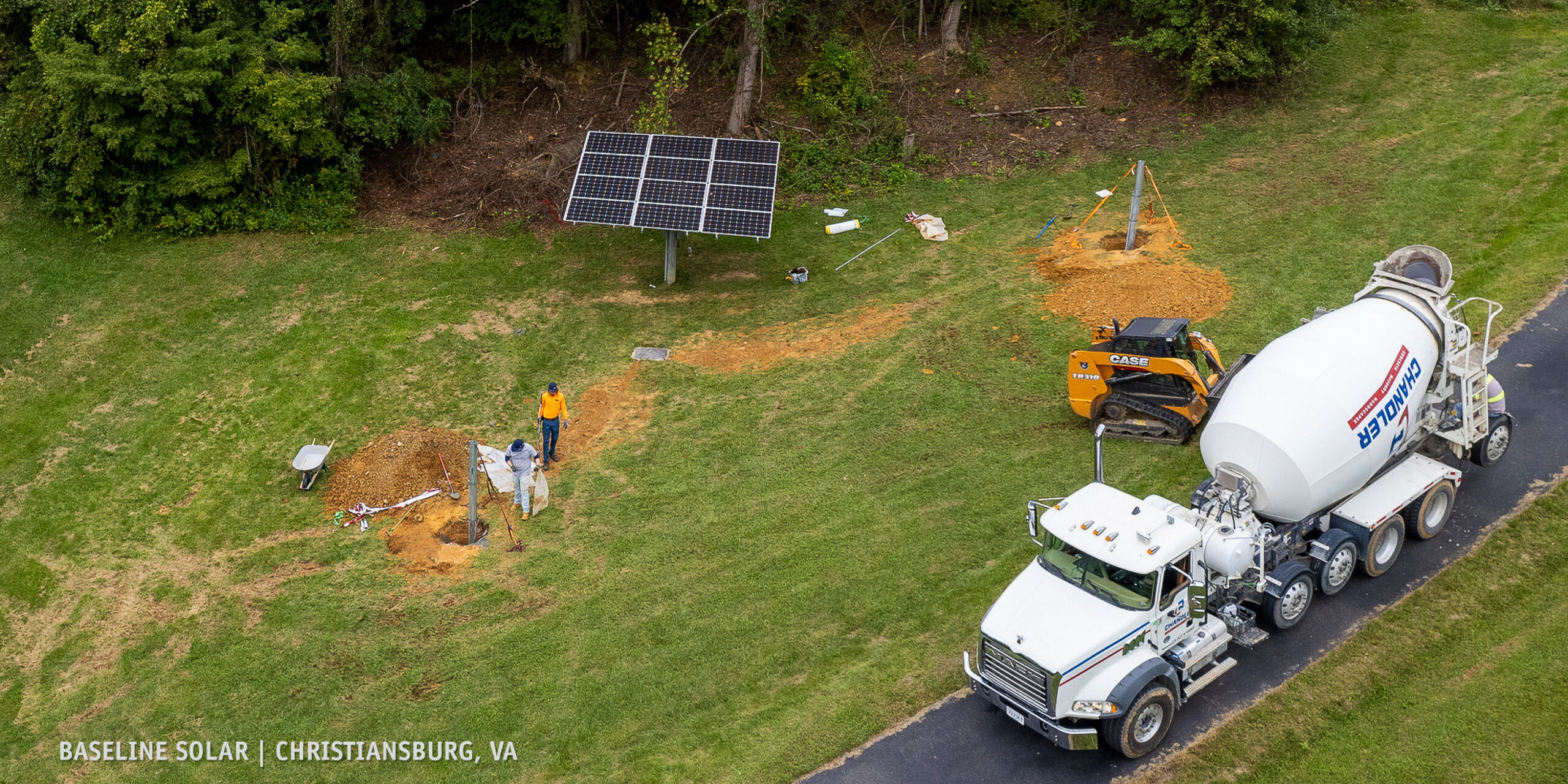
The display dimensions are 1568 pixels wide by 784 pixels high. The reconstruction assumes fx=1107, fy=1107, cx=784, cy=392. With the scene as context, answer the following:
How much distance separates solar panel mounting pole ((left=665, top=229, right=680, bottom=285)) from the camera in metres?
→ 25.6

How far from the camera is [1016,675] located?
13.0m

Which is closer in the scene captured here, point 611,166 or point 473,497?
point 473,497

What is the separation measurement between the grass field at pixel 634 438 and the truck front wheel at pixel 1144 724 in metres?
2.40

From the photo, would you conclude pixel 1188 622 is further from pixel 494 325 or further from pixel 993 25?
pixel 993 25

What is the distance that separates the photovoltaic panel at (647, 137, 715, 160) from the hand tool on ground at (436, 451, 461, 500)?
9.16 metres

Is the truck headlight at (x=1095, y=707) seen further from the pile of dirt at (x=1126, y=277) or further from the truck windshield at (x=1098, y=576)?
the pile of dirt at (x=1126, y=277)

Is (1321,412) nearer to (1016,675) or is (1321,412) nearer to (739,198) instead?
(1016,675)

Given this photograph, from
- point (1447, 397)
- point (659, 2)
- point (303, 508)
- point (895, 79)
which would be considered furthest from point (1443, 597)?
Answer: point (659, 2)

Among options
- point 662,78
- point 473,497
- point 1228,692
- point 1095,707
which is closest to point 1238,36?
point 662,78

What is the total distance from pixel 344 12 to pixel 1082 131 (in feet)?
64.4

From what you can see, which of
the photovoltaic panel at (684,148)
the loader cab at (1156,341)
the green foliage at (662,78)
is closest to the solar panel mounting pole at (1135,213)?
the loader cab at (1156,341)

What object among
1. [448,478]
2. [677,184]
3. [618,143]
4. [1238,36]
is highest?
[1238,36]

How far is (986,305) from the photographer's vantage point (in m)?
23.6

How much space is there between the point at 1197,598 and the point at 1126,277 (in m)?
11.7
